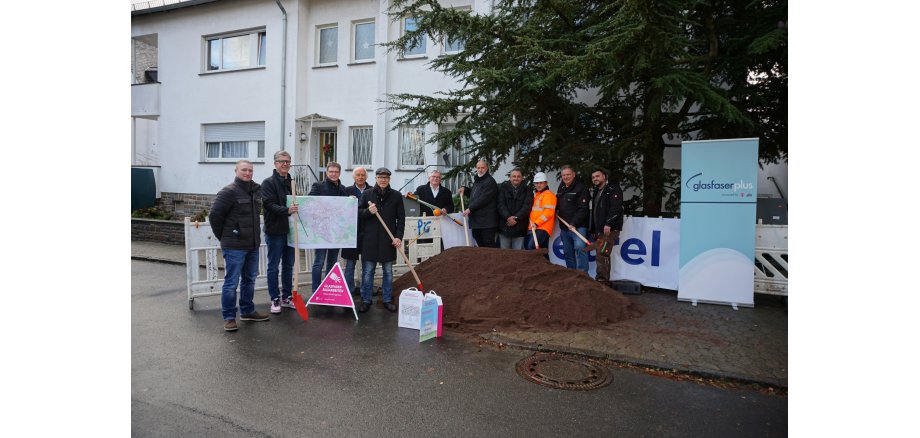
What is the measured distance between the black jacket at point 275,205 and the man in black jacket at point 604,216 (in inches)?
188

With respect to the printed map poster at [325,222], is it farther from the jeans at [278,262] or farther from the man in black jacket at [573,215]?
the man in black jacket at [573,215]

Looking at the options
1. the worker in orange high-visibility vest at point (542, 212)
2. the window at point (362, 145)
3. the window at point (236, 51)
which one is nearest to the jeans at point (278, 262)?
the worker in orange high-visibility vest at point (542, 212)

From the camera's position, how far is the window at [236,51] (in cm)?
1745

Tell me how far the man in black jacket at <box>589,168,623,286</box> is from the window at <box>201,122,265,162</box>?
12325 millimetres

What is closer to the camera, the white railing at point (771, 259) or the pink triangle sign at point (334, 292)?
the pink triangle sign at point (334, 292)

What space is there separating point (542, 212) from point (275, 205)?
429 centimetres

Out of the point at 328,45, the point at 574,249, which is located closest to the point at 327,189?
the point at 574,249

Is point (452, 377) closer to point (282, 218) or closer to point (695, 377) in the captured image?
point (695, 377)

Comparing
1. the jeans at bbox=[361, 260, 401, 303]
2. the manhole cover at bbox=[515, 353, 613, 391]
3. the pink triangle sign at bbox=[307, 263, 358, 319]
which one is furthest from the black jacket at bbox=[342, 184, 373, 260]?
the manhole cover at bbox=[515, 353, 613, 391]

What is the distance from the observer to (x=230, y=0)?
1764cm

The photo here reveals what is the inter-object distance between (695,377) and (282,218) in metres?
5.21

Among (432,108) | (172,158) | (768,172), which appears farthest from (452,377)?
(172,158)

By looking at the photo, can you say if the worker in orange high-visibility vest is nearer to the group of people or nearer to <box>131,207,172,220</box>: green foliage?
the group of people

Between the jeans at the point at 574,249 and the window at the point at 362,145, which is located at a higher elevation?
the window at the point at 362,145
